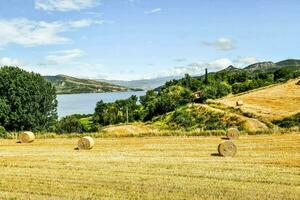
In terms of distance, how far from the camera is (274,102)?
71000 mm

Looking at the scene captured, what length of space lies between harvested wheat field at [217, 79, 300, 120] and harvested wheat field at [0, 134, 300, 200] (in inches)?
1075

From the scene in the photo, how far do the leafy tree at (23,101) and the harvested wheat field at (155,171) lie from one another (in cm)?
2481

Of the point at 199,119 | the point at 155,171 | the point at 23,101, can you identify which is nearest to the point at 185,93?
the point at 199,119

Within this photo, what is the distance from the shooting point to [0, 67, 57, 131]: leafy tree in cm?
6081

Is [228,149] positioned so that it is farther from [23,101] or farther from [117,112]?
[117,112]

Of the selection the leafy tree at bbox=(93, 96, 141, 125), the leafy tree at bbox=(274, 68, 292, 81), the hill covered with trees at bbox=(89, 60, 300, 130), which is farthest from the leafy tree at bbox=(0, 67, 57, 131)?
the leafy tree at bbox=(274, 68, 292, 81)

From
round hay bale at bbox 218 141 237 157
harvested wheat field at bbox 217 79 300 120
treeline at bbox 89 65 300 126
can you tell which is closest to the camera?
round hay bale at bbox 218 141 237 157

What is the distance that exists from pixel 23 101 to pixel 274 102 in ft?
114

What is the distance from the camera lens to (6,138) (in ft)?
145

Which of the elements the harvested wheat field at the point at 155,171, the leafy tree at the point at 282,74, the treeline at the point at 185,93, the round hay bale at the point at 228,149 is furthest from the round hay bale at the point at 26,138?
the leafy tree at the point at 282,74

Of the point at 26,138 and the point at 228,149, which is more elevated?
the point at 26,138

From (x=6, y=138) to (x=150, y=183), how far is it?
26.5 metres

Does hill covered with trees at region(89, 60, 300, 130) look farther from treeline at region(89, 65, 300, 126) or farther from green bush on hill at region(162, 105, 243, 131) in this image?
green bush on hill at region(162, 105, 243, 131)

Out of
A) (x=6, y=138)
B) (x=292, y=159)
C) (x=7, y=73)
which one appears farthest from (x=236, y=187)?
(x=7, y=73)
